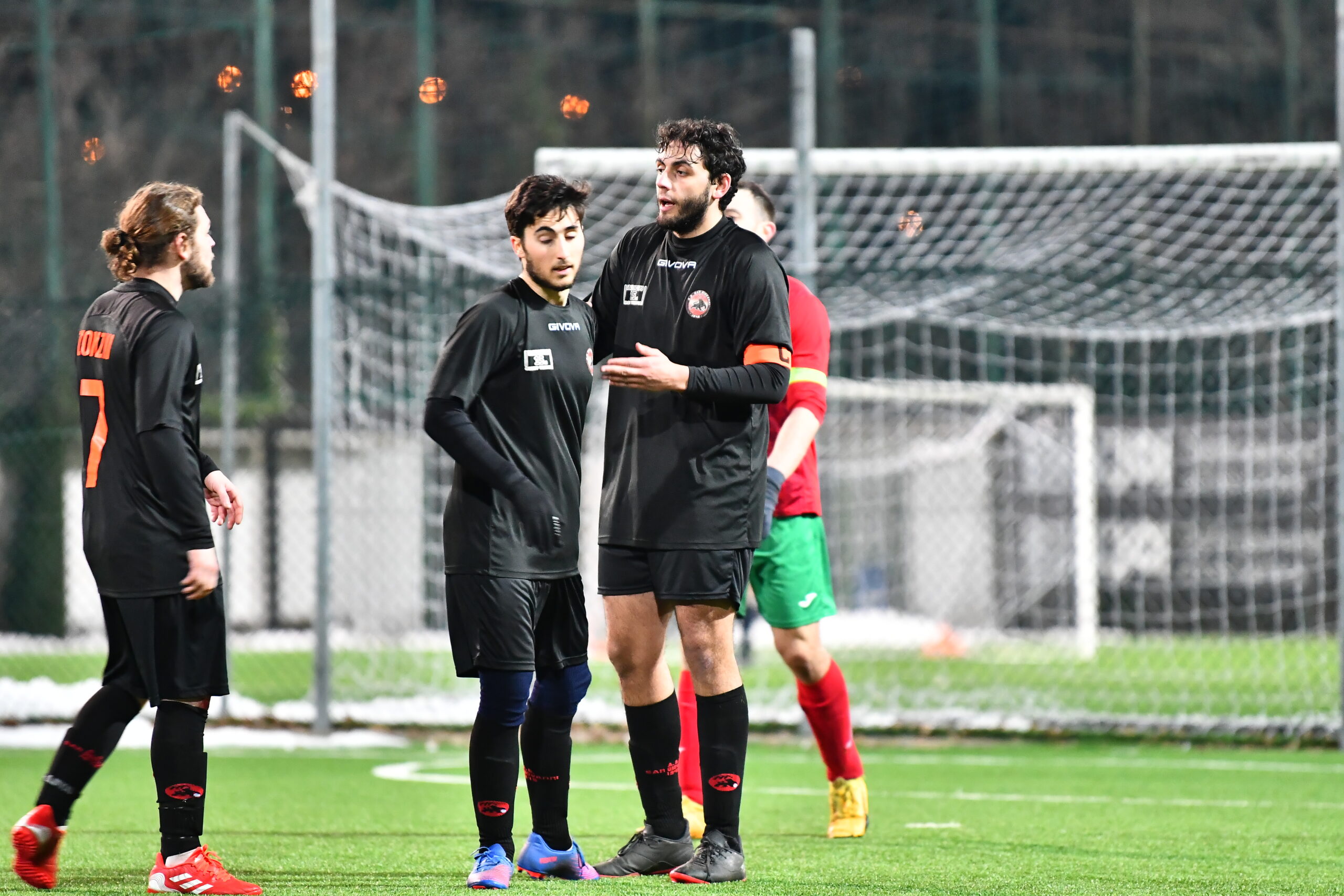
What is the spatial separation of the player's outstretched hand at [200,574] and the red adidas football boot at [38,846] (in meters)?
0.62

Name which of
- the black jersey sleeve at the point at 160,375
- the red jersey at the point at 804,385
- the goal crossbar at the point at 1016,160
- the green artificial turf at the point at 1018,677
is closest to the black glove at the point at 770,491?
the red jersey at the point at 804,385

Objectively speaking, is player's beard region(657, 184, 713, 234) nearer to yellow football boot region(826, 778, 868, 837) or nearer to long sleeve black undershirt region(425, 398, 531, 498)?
long sleeve black undershirt region(425, 398, 531, 498)

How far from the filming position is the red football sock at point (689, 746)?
16.9ft

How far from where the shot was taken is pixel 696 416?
4180 millimetres

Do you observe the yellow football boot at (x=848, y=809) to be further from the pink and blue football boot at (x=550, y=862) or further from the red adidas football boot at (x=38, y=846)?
the red adidas football boot at (x=38, y=846)

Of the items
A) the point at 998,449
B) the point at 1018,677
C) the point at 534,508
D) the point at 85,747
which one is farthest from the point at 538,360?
the point at 998,449

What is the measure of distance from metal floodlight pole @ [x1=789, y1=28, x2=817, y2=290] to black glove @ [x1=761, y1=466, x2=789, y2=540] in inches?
150

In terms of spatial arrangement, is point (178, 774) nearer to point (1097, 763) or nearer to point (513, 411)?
point (513, 411)

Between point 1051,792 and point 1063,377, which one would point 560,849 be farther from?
point 1063,377

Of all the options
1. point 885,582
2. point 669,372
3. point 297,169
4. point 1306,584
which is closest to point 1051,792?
point 669,372

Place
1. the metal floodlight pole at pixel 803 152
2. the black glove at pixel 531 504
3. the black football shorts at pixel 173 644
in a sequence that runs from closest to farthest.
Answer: the black glove at pixel 531 504, the black football shorts at pixel 173 644, the metal floodlight pole at pixel 803 152

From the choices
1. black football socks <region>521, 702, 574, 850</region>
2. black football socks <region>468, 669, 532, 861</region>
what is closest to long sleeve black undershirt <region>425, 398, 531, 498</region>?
black football socks <region>468, 669, 532, 861</region>

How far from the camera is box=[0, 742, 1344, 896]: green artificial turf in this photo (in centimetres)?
420

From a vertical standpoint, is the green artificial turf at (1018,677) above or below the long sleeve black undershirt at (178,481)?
below
